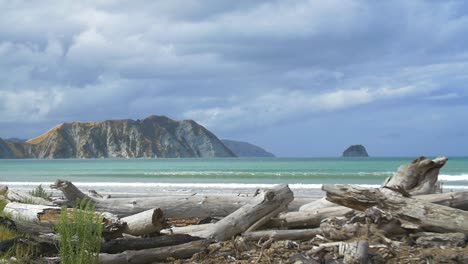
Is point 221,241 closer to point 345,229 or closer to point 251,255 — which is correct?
point 251,255

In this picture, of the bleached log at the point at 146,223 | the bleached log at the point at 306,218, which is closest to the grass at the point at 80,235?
the bleached log at the point at 146,223

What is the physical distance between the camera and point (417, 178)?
9156 millimetres

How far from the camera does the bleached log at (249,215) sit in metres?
7.73

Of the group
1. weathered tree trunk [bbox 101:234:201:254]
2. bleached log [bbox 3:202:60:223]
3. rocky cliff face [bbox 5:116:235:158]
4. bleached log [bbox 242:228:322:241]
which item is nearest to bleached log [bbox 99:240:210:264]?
weathered tree trunk [bbox 101:234:201:254]

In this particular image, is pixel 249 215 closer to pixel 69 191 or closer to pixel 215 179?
pixel 69 191

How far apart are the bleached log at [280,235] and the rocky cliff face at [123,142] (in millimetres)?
168696

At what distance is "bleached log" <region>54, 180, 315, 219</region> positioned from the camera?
32.1 ft

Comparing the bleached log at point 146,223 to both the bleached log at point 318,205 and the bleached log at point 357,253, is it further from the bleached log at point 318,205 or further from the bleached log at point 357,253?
the bleached log at point 357,253

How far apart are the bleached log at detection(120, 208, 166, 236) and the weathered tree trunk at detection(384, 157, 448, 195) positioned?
12.3 ft

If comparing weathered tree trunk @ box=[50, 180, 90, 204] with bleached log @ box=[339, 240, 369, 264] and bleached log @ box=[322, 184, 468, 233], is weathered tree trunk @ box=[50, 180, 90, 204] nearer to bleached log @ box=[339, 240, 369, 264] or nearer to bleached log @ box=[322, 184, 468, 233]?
bleached log @ box=[322, 184, 468, 233]

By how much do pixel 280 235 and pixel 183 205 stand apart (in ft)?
8.68

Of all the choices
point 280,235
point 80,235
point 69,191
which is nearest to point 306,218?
point 280,235

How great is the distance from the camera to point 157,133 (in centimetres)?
18688

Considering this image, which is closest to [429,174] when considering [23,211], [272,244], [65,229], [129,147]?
[272,244]
